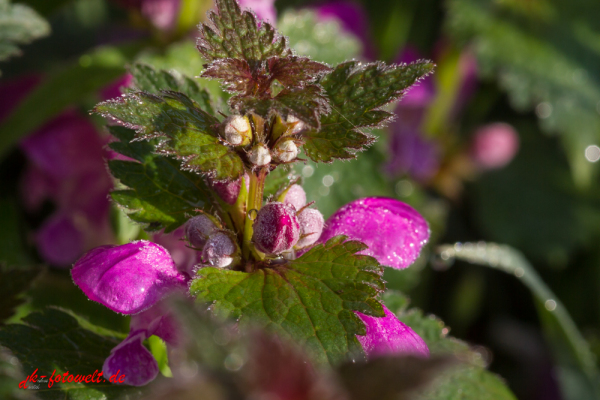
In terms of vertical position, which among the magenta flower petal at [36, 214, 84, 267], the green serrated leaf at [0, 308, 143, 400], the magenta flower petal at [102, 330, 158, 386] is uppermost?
the magenta flower petal at [102, 330, 158, 386]

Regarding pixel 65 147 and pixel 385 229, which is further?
pixel 65 147

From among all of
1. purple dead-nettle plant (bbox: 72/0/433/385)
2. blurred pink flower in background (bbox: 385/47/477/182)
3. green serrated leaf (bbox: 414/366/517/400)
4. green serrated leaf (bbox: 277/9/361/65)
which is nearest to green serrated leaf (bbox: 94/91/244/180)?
purple dead-nettle plant (bbox: 72/0/433/385)

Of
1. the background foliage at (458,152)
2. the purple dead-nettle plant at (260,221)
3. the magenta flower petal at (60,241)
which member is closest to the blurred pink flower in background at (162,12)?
the background foliage at (458,152)

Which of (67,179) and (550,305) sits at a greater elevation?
(550,305)

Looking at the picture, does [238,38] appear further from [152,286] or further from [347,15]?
[347,15]

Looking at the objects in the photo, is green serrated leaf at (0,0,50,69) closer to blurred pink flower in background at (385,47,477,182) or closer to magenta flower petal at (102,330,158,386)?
magenta flower petal at (102,330,158,386)

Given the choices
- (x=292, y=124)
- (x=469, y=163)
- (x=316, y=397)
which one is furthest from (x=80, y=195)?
(x=469, y=163)

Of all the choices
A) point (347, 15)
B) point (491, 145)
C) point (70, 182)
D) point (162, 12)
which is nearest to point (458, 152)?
point (491, 145)
